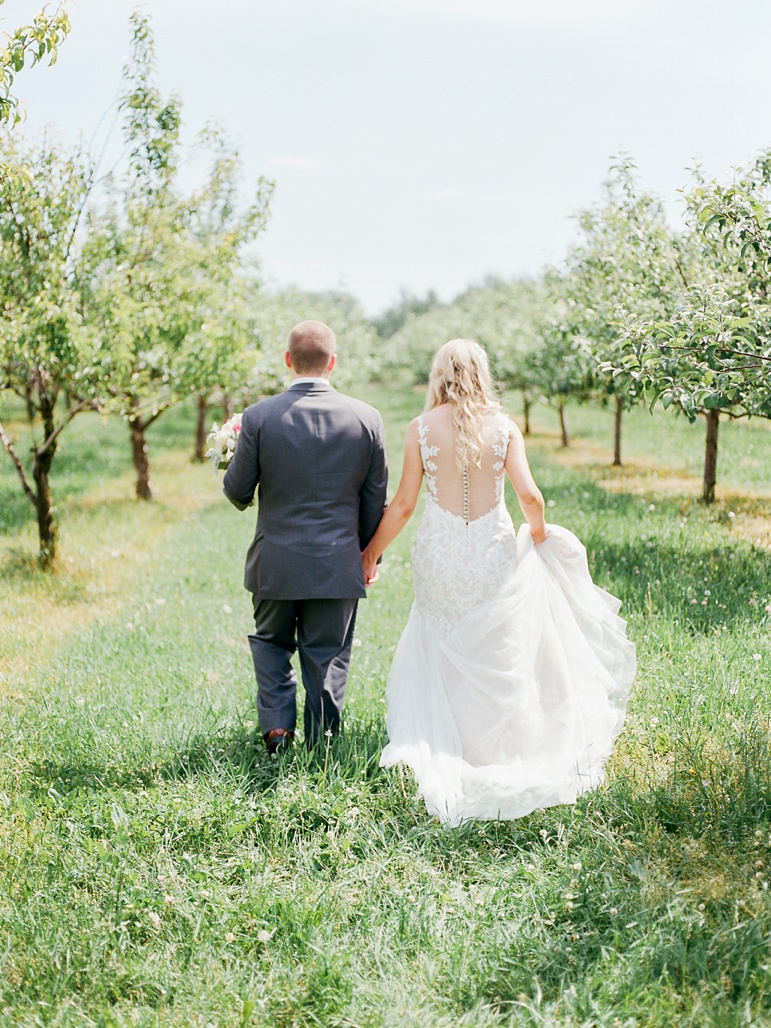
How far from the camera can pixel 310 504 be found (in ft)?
15.1

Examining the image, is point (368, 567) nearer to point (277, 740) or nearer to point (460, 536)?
point (460, 536)

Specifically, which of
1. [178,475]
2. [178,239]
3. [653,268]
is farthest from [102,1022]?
[178,475]

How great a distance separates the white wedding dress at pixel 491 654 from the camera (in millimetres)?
4504

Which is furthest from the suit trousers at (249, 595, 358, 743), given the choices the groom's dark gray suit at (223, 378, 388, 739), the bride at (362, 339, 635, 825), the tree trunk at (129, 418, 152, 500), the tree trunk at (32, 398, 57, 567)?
the tree trunk at (129, 418, 152, 500)

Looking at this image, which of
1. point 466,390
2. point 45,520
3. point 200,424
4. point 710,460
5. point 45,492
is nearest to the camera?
point 466,390

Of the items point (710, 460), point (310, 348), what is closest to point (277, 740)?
point (310, 348)

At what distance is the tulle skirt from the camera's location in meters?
4.39

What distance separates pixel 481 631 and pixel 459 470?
0.86m

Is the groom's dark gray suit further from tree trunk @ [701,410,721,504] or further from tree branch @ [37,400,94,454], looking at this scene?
tree trunk @ [701,410,721,504]

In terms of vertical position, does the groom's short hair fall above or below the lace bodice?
above

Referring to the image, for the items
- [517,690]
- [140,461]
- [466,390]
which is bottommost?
[517,690]

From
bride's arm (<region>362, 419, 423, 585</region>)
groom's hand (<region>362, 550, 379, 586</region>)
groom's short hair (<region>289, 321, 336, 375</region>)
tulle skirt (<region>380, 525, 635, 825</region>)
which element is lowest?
tulle skirt (<region>380, 525, 635, 825</region>)

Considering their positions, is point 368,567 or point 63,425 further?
point 63,425

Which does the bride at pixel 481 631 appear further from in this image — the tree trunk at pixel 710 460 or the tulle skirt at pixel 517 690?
the tree trunk at pixel 710 460
